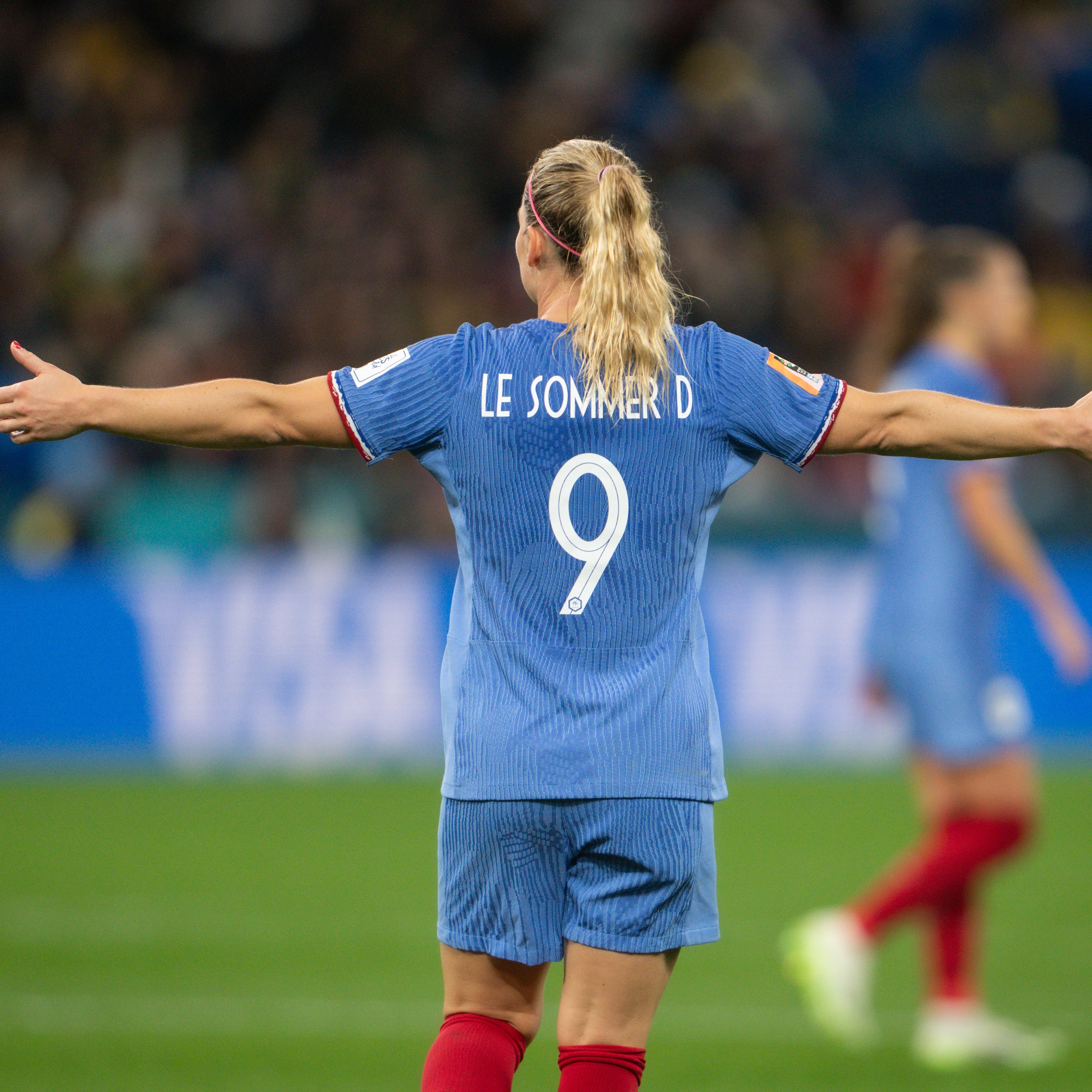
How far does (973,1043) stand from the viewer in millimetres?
5227

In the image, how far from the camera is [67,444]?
11438 mm

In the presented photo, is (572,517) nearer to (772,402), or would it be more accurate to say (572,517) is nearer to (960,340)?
(772,402)

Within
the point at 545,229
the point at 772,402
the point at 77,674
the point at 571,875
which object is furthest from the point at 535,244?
the point at 77,674

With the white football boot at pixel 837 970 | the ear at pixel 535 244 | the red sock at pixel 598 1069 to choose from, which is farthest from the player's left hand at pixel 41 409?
the white football boot at pixel 837 970

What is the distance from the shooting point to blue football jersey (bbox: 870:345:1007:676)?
5.62 m

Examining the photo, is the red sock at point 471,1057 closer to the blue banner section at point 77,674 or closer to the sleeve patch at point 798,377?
the sleeve patch at point 798,377

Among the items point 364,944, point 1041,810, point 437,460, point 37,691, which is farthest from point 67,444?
point 437,460

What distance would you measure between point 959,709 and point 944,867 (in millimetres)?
510

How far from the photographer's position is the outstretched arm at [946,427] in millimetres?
2850

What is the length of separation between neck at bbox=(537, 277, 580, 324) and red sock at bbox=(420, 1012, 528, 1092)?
1189 mm

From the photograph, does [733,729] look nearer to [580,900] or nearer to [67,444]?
[67,444]

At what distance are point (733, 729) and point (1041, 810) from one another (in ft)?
7.09

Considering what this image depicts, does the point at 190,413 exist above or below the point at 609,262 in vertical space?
below

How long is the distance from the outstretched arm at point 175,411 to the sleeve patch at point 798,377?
150 millimetres
